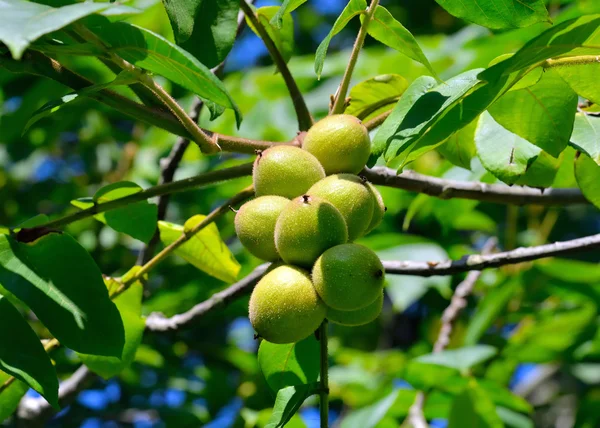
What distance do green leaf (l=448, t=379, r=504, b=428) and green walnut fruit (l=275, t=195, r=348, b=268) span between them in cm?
151

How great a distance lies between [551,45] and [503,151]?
0.45 metres

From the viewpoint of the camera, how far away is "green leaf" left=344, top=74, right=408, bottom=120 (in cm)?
222

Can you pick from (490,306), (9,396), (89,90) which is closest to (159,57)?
(89,90)

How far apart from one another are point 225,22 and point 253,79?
2.48m

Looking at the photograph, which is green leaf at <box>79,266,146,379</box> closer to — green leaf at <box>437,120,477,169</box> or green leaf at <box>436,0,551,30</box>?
green leaf at <box>437,120,477,169</box>

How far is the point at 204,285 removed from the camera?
3.68 metres

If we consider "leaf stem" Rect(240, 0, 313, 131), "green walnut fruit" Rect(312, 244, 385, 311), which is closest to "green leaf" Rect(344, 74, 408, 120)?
"leaf stem" Rect(240, 0, 313, 131)

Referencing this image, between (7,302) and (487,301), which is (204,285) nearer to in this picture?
(487,301)

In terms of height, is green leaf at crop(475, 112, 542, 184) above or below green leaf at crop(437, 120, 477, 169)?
above

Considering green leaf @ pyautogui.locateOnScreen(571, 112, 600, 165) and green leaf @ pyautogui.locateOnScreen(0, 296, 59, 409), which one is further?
green leaf @ pyautogui.locateOnScreen(571, 112, 600, 165)

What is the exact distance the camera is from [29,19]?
118 centimetres

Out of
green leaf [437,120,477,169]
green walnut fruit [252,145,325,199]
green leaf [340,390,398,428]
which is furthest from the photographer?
green leaf [340,390,398,428]

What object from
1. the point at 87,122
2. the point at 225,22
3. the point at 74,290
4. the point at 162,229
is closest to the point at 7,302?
→ the point at 74,290

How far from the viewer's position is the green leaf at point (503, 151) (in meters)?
1.88
